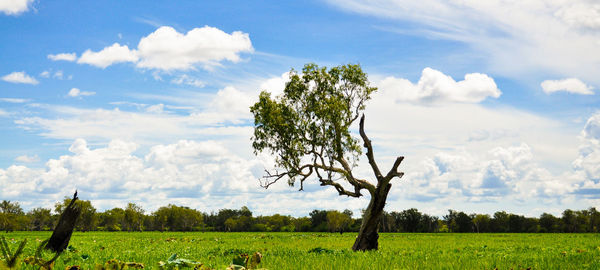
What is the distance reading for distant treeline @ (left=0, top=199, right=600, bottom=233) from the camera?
131 meters

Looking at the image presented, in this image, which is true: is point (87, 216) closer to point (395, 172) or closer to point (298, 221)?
point (298, 221)

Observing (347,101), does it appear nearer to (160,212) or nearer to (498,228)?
(498,228)

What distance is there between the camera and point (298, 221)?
163m

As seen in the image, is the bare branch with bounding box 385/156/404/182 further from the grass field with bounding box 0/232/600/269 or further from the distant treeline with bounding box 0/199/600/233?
the distant treeline with bounding box 0/199/600/233

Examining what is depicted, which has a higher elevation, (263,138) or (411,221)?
(263,138)

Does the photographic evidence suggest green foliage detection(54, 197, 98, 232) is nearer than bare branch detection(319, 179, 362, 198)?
No

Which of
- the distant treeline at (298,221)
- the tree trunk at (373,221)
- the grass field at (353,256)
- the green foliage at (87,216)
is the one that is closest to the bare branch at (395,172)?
the tree trunk at (373,221)

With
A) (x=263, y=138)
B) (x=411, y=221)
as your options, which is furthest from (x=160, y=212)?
(x=263, y=138)

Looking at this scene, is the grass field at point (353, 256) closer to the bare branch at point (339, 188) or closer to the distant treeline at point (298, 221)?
the bare branch at point (339, 188)

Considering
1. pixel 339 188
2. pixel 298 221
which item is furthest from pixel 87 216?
pixel 339 188

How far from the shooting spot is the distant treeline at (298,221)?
131 metres

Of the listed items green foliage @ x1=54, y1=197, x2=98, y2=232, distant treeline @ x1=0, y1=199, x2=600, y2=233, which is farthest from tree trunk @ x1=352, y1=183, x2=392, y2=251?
green foliage @ x1=54, y1=197, x2=98, y2=232

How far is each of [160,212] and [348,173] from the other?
502ft

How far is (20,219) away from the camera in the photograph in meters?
130
